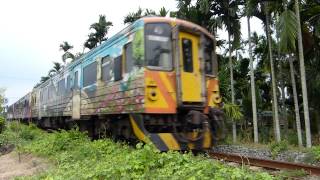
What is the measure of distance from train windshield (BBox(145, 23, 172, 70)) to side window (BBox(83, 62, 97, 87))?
3.07 meters

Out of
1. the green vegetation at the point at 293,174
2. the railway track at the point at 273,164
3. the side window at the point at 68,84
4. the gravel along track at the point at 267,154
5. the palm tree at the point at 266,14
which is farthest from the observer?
the palm tree at the point at 266,14

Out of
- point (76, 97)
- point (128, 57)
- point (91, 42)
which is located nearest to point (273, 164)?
point (128, 57)

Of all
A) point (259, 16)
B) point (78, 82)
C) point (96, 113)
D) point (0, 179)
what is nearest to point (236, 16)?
point (259, 16)

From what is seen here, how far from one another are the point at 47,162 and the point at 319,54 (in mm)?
13347

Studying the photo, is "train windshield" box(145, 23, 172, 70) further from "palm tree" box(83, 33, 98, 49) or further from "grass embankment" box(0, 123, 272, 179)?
"palm tree" box(83, 33, 98, 49)

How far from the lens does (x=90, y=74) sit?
12.9 metres

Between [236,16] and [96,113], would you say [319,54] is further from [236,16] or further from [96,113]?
[96,113]

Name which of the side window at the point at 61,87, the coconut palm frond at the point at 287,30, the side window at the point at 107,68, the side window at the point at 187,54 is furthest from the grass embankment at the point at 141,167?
the coconut palm frond at the point at 287,30

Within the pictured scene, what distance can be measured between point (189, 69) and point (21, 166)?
4.37m

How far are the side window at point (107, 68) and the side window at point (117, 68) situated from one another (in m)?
0.34

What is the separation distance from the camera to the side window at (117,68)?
33.8 feet

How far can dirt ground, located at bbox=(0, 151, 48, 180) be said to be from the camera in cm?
891

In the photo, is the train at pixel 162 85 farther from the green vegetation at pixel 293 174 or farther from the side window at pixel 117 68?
the green vegetation at pixel 293 174

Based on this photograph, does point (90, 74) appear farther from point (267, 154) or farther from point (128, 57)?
point (267, 154)
